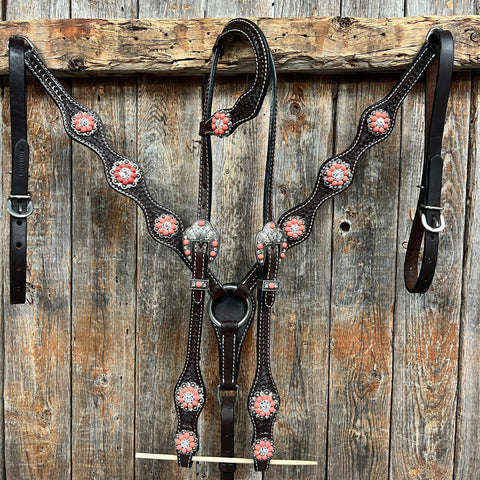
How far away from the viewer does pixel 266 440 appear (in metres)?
1.12

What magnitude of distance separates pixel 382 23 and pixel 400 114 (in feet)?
0.68

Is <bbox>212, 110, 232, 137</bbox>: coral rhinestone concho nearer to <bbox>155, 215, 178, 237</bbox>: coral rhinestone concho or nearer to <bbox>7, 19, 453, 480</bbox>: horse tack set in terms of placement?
<bbox>7, 19, 453, 480</bbox>: horse tack set

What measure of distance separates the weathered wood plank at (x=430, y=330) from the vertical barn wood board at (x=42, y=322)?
810 mm

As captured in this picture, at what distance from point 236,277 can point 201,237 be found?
20 cm

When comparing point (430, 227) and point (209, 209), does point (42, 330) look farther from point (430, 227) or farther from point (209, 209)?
point (430, 227)

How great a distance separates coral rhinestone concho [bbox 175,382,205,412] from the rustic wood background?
13cm

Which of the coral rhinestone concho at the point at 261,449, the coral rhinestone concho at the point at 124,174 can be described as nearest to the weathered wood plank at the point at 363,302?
the coral rhinestone concho at the point at 261,449

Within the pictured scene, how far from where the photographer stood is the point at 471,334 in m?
1.23

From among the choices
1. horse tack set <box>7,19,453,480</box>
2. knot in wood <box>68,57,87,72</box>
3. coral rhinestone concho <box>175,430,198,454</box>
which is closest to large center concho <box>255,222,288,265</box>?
horse tack set <box>7,19,453,480</box>

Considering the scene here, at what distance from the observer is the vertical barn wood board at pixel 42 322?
1.21 meters

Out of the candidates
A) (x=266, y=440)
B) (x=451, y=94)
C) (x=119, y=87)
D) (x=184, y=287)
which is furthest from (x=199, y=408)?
(x=451, y=94)

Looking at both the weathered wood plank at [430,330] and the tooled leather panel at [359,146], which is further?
the weathered wood plank at [430,330]

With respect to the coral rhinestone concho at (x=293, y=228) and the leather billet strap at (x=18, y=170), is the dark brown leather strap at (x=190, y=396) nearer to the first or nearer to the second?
the coral rhinestone concho at (x=293, y=228)

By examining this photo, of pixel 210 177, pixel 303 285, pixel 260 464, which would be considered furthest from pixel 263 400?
pixel 210 177
